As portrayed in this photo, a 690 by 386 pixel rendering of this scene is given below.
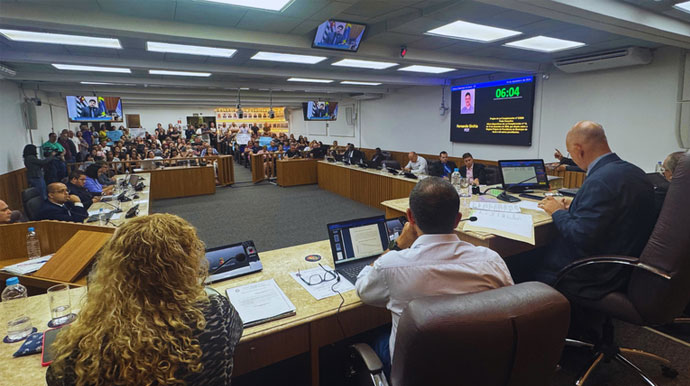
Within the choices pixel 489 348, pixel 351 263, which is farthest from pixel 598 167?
pixel 489 348

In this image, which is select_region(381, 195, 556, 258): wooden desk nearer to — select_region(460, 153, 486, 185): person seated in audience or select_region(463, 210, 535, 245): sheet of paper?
select_region(463, 210, 535, 245): sheet of paper

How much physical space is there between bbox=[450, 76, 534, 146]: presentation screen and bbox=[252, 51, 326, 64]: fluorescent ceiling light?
4.09m

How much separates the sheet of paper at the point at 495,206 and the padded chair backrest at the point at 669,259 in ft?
3.12

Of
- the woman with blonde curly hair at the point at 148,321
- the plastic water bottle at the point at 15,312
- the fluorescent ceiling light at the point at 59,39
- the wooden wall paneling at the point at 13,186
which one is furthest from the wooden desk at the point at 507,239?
the wooden wall paneling at the point at 13,186

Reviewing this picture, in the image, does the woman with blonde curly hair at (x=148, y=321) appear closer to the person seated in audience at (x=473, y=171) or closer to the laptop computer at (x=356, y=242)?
the laptop computer at (x=356, y=242)

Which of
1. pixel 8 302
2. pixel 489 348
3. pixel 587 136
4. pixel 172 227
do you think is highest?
pixel 587 136

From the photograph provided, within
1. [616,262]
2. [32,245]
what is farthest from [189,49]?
[616,262]

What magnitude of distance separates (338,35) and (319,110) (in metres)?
8.89

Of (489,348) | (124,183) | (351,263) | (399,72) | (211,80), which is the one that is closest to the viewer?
(489,348)

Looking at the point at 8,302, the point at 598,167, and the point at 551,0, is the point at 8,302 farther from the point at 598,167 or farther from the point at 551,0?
the point at 551,0

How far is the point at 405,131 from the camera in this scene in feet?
36.4

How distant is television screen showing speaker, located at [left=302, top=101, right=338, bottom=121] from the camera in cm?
1304

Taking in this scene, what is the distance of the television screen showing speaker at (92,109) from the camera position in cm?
890

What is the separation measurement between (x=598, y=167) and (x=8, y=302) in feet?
10.9
